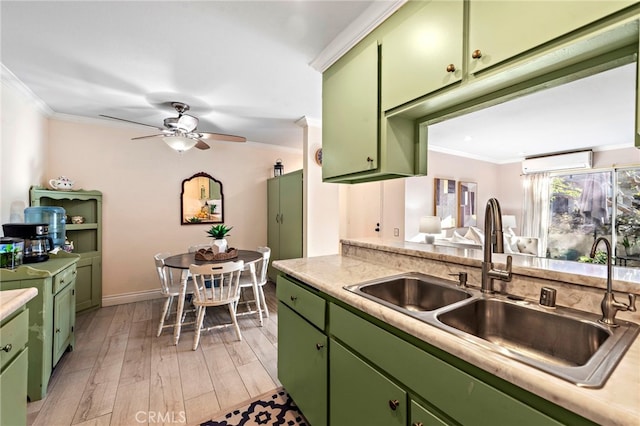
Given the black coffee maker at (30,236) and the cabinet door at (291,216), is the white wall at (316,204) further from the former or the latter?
the black coffee maker at (30,236)

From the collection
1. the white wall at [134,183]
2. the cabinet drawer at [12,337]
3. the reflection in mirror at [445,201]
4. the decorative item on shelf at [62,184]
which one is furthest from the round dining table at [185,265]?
the reflection in mirror at [445,201]

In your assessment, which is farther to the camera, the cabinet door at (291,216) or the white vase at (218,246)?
the cabinet door at (291,216)

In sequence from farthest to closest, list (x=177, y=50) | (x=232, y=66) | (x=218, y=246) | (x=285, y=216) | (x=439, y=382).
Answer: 1. (x=285, y=216)
2. (x=218, y=246)
3. (x=232, y=66)
4. (x=177, y=50)
5. (x=439, y=382)

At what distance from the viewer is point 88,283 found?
325 cm

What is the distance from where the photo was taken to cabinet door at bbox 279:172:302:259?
3.74 metres

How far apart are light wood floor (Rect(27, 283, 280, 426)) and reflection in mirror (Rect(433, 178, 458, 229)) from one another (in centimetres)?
234

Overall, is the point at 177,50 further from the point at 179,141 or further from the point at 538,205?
the point at 538,205

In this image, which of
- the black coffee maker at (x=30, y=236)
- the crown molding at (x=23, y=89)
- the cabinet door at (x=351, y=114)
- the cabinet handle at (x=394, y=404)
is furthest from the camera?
the crown molding at (x=23, y=89)

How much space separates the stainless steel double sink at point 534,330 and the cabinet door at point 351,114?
87 cm

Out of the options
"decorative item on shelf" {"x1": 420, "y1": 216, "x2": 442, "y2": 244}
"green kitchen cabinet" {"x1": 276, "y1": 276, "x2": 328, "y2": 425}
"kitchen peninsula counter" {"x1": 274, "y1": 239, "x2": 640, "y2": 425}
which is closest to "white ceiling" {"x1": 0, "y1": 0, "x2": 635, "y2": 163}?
"decorative item on shelf" {"x1": 420, "y1": 216, "x2": 442, "y2": 244}

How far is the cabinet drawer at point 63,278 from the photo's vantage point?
76.2 inches

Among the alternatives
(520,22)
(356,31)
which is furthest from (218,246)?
(520,22)

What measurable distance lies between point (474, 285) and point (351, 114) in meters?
1.28

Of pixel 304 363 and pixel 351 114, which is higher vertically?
pixel 351 114
